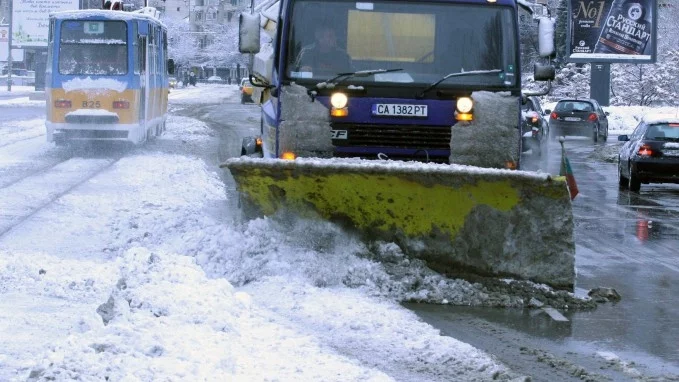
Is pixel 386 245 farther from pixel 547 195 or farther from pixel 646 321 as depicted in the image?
pixel 646 321

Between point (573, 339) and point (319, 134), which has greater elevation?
point (319, 134)

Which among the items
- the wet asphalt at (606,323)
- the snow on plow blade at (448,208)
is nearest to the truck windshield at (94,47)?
the wet asphalt at (606,323)

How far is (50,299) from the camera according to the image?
8617 mm

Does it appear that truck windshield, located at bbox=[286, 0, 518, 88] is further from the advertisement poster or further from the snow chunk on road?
the advertisement poster

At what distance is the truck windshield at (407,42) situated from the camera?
10.6 metres

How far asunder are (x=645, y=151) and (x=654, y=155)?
17cm

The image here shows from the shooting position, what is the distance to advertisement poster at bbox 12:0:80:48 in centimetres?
7319

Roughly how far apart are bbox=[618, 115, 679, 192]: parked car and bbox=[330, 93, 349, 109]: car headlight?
12371 millimetres

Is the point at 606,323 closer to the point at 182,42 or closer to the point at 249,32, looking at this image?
the point at 249,32

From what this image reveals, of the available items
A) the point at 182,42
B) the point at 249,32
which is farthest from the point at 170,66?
the point at 182,42

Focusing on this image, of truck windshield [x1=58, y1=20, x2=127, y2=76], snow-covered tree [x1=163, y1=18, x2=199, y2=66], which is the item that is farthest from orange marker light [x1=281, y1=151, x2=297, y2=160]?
snow-covered tree [x1=163, y1=18, x2=199, y2=66]

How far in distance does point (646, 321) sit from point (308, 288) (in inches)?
94.1

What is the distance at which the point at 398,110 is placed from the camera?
34.4ft

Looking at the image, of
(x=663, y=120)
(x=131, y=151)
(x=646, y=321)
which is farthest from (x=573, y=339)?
(x=131, y=151)
